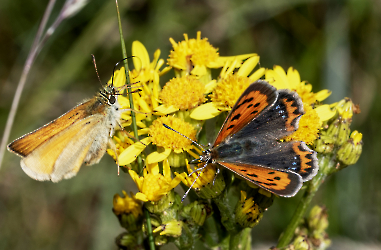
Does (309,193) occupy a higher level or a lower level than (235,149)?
lower

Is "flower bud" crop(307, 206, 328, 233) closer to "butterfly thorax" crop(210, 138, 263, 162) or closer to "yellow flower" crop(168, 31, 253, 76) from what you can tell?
"butterfly thorax" crop(210, 138, 263, 162)

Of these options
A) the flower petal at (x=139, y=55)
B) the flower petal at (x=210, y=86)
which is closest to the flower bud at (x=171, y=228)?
the flower petal at (x=210, y=86)

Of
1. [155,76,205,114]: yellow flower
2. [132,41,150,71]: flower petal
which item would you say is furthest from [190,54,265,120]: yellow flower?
[132,41,150,71]: flower petal

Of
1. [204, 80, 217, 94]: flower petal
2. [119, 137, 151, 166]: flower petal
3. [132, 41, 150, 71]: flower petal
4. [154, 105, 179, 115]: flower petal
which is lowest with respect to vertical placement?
[119, 137, 151, 166]: flower petal

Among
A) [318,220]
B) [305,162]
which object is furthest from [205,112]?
[318,220]

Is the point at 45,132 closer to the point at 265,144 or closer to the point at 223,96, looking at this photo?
the point at 223,96

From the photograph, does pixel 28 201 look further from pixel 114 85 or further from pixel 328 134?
pixel 328 134
